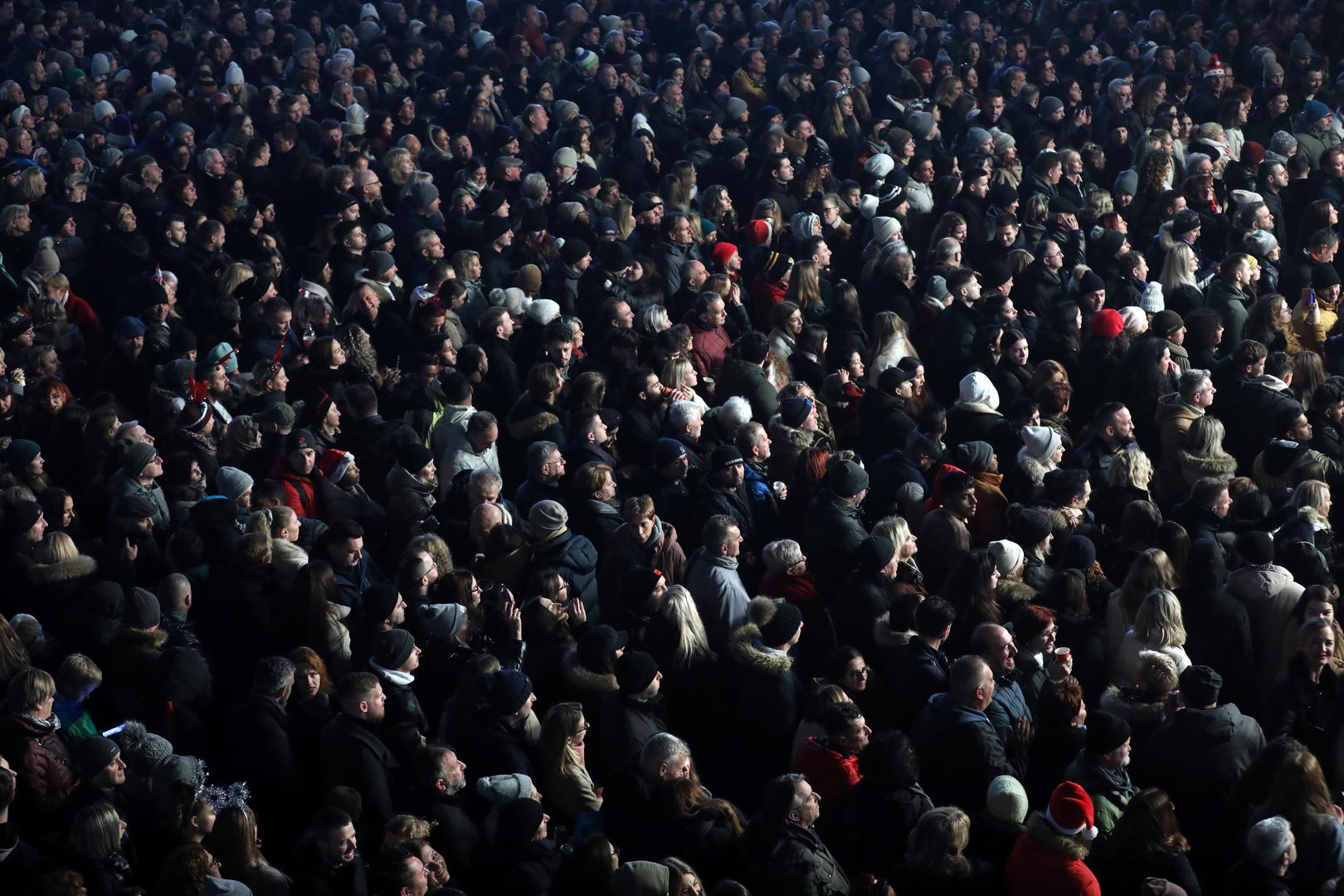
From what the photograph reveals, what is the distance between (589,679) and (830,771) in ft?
4.33

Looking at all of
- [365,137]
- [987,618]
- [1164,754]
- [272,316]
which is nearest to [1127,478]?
[987,618]

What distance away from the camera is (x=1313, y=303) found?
1143 cm

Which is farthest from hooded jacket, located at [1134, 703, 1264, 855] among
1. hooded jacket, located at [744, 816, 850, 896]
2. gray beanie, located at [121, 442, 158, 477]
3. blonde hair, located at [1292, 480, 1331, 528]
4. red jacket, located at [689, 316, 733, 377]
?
gray beanie, located at [121, 442, 158, 477]

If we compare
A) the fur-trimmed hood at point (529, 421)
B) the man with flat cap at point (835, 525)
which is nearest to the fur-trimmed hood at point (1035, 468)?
the man with flat cap at point (835, 525)

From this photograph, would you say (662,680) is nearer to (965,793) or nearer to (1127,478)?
(965,793)

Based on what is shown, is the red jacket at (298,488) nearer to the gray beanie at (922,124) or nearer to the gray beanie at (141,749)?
the gray beanie at (141,749)

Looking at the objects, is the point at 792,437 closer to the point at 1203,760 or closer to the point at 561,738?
the point at 561,738

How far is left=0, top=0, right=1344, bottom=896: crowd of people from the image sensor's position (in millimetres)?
6535

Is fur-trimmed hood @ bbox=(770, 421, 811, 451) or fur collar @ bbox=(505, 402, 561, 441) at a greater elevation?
fur-trimmed hood @ bbox=(770, 421, 811, 451)

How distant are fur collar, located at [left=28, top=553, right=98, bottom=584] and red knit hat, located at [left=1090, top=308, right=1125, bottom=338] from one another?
24.1 feet

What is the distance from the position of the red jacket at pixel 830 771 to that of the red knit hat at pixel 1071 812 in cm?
109

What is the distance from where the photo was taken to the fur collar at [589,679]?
24.2 ft

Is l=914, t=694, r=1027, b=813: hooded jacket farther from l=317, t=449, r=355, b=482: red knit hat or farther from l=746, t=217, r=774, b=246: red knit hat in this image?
l=746, t=217, r=774, b=246: red knit hat

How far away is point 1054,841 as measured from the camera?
5.97 meters
